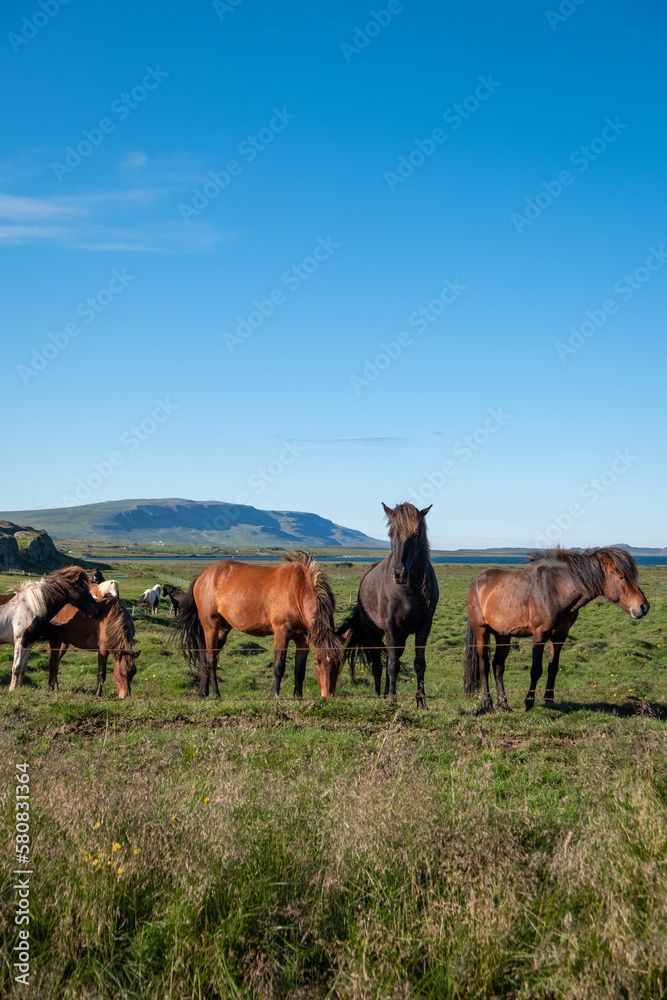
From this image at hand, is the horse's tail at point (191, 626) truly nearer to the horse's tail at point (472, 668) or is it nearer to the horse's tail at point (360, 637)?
the horse's tail at point (360, 637)

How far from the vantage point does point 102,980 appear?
10.5ft

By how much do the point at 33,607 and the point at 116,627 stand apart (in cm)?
139

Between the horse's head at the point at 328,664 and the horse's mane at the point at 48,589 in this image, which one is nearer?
the horse's head at the point at 328,664

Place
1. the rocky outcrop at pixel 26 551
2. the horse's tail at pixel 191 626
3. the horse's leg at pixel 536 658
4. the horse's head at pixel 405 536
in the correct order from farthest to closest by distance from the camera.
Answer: the rocky outcrop at pixel 26 551 → the horse's tail at pixel 191 626 → the horse's leg at pixel 536 658 → the horse's head at pixel 405 536

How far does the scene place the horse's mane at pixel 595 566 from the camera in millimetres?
9391

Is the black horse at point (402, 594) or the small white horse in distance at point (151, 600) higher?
the black horse at point (402, 594)

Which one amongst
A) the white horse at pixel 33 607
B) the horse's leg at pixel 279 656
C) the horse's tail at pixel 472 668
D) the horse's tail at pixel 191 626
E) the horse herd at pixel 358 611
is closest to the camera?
the horse herd at pixel 358 611

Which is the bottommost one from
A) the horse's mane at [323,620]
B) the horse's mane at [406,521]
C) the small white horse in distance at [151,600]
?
the small white horse in distance at [151,600]

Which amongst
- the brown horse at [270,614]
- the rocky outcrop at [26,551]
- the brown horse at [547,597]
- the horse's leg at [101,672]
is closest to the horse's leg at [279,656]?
the brown horse at [270,614]

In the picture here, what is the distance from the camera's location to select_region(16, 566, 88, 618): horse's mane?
458 inches

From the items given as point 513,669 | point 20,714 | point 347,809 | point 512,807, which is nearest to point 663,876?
point 512,807

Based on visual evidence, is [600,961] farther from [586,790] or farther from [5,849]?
[5,849]

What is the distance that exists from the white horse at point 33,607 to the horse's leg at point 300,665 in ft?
12.3

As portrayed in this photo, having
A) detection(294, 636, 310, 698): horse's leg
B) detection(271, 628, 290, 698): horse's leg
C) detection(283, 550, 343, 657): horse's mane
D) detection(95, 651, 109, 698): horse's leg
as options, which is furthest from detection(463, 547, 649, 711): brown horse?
detection(95, 651, 109, 698): horse's leg
